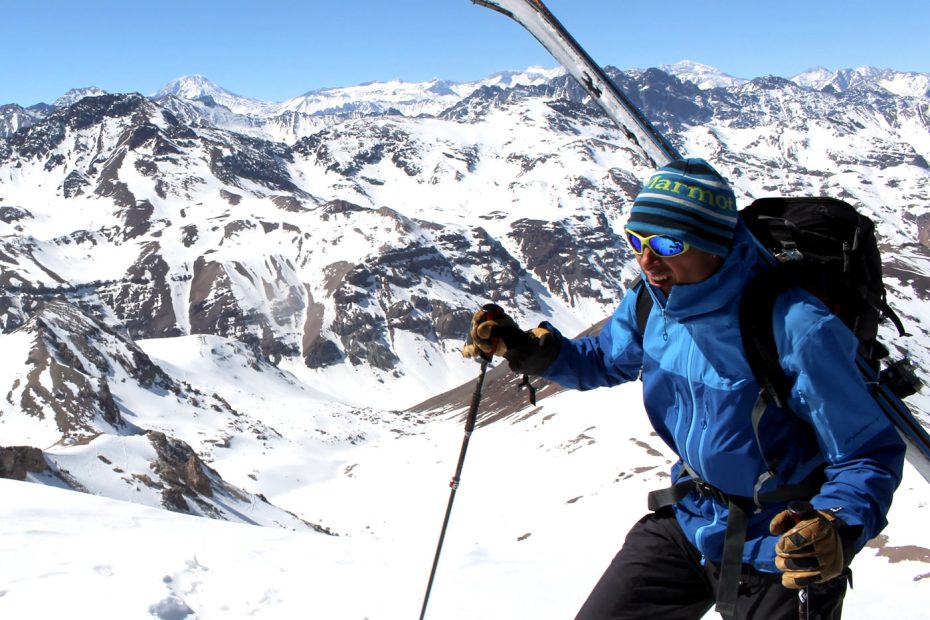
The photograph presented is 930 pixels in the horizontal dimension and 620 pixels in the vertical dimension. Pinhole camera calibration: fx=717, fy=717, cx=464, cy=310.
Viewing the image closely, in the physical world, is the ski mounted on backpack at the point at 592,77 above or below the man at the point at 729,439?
above

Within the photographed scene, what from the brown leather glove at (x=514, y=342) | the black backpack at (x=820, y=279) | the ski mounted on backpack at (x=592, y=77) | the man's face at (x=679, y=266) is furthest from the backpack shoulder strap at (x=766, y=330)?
the ski mounted on backpack at (x=592, y=77)

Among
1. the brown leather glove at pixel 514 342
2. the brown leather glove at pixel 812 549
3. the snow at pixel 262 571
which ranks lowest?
the snow at pixel 262 571

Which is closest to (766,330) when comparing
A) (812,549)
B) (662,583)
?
(812,549)

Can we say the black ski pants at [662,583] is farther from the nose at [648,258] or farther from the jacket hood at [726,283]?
the nose at [648,258]

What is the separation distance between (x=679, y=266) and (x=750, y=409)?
792 millimetres

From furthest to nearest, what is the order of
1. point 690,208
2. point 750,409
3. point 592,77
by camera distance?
1. point 592,77
2. point 690,208
3. point 750,409

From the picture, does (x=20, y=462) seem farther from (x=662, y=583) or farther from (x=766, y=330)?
(x=766, y=330)

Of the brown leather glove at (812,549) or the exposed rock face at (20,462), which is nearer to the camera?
the brown leather glove at (812,549)

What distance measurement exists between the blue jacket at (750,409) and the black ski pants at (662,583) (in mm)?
150

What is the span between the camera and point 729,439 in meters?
3.61

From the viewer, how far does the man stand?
3209mm

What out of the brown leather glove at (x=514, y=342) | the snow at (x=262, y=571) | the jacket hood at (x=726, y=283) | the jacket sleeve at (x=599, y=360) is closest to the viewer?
the jacket hood at (x=726, y=283)

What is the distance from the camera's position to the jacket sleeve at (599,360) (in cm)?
452

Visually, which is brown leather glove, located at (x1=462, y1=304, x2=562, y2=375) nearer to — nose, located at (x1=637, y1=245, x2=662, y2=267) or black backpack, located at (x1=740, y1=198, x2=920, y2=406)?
nose, located at (x1=637, y1=245, x2=662, y2=267)
